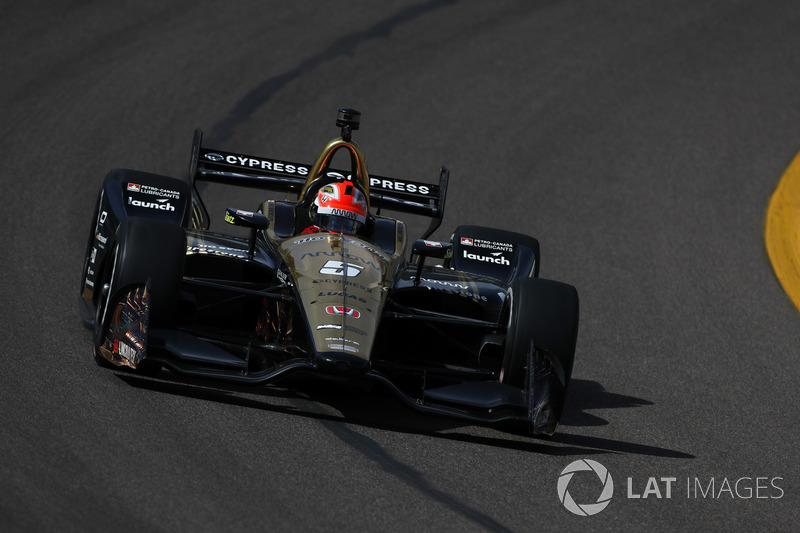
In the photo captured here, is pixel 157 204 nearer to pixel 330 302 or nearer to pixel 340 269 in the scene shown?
pixel 340 269

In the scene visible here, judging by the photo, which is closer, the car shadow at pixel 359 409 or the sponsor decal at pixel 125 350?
the sponsor decal at pixel 125 350

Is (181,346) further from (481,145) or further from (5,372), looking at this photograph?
(481,145)

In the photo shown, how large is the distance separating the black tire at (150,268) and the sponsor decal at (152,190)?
163cm

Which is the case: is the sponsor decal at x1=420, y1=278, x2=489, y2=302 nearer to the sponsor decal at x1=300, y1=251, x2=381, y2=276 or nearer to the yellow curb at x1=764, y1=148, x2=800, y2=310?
the sponsor decal at x1=300, y1=251, x2=381, y2=276

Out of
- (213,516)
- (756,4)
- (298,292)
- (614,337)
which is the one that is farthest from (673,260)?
(756,4)

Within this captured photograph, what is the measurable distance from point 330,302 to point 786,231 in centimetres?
720

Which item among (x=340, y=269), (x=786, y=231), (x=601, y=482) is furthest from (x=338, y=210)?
(x=786, y=231)

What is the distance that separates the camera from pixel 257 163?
33.6 ft

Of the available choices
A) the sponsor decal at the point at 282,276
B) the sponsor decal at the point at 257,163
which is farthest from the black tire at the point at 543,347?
the sponsor decal at the point at 257,163

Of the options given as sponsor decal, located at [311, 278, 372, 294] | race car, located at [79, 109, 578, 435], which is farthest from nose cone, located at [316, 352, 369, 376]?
sponsor decal, located at [311, 278, 372, 294]

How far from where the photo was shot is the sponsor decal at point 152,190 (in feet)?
30.2

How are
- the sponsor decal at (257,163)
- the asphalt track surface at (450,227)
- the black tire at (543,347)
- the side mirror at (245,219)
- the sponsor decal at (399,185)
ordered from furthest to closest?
the sponsor decal at (399,185) < the sponsor decal at (257,163) < the side mirror at (245,219) < the black tire at (543,347) < the asphalt track surface at (450,227)

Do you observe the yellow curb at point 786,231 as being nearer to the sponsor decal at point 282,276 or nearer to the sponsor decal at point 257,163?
the sponsor decal at point 257,163

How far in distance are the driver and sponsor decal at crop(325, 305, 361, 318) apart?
4.88 feet
